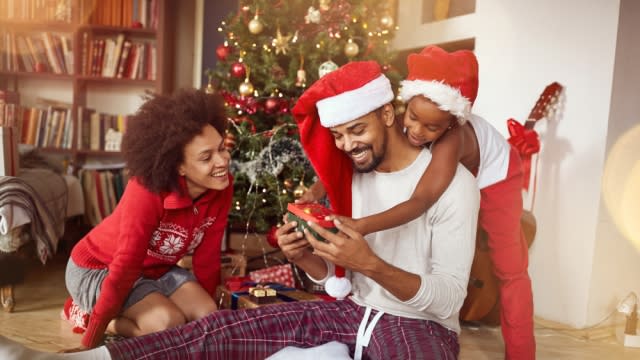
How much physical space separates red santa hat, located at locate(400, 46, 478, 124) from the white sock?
45.8 inches

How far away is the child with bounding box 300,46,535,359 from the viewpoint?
1.57 meters

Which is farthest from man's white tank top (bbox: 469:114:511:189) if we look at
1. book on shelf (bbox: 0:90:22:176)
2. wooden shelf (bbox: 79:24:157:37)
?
wooden shelf (bbox: 79:24:157:37)

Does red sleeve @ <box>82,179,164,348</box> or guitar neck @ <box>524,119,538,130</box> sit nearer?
red sleeve @ <box>82,179,164,348</box>

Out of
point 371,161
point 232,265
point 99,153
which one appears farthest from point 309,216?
point 99,153

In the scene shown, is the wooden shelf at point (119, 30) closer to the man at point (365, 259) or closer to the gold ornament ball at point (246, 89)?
the gold ornament ball at point (246, 89)

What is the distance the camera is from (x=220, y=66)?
12.1 feet

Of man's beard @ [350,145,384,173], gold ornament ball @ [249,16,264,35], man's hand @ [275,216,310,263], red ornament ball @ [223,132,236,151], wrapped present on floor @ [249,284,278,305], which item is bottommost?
wrapped present on floor @ [249,284,278,305]

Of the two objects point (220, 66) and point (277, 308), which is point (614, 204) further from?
point (220, 66)

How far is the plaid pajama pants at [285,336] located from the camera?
1.37 m

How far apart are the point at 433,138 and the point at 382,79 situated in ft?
0.94

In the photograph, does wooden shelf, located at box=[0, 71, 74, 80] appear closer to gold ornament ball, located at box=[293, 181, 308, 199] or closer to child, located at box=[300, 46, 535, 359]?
gold ornament ball, located at box=[293, 181, 308, 199]

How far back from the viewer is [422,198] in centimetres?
153

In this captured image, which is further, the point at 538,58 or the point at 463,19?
the point at 463,19

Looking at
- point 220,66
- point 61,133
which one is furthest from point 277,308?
point 61,133
